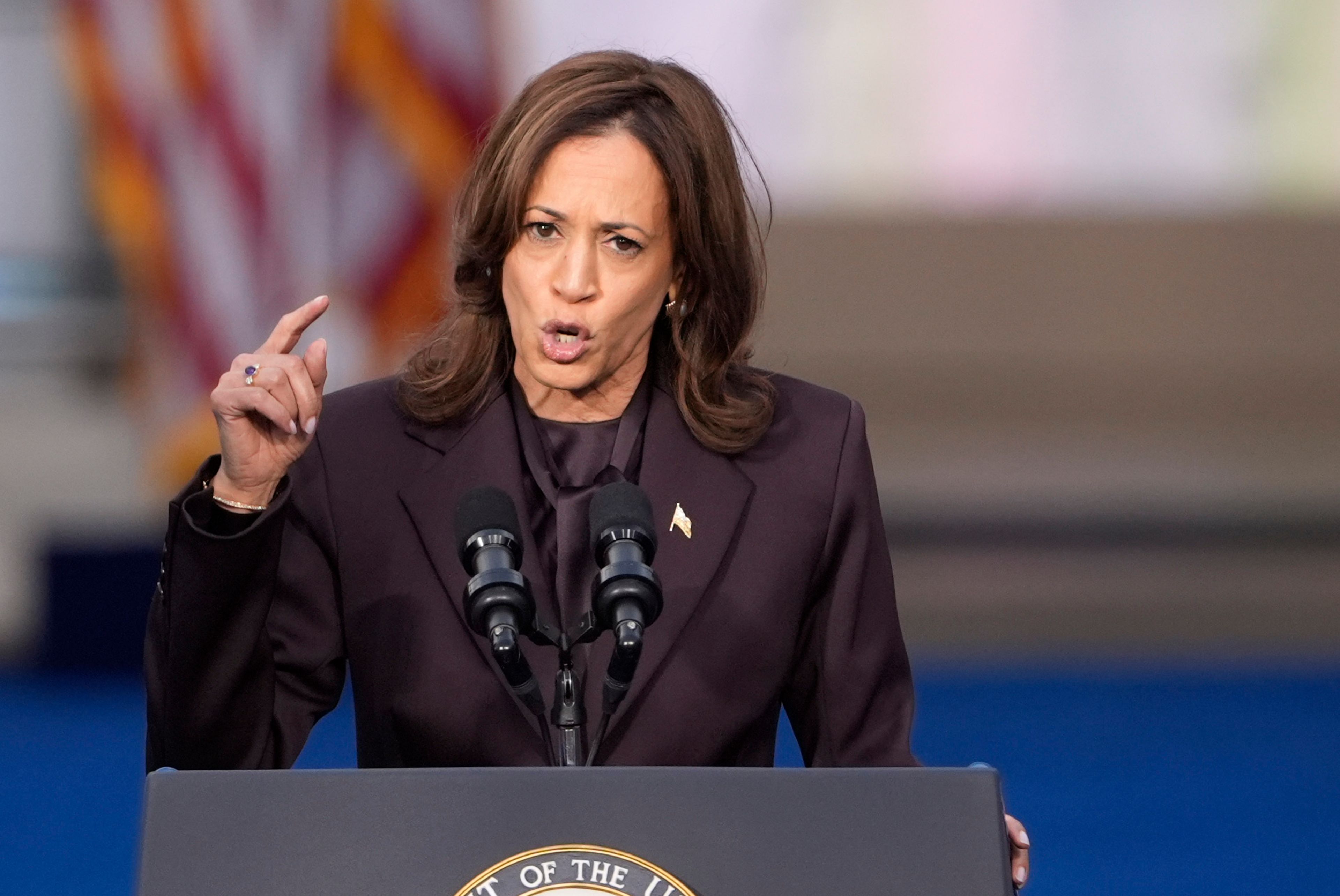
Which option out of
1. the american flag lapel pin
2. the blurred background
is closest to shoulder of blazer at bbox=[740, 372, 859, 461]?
the american flag lapel pin

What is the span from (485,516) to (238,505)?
10.8 inches

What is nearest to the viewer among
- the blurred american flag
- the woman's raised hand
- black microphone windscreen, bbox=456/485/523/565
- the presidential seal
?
the presidential seal

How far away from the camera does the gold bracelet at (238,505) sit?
1.59 meters

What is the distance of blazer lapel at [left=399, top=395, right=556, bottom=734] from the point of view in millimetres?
1803

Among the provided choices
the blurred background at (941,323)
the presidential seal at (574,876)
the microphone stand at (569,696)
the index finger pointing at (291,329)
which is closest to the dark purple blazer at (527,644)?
the index finger pointing at (291,329)

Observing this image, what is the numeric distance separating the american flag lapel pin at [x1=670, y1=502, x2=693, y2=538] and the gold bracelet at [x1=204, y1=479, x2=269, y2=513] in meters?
0.43

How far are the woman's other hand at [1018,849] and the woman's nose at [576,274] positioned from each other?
22.5 inches

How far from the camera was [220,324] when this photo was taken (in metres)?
6.07

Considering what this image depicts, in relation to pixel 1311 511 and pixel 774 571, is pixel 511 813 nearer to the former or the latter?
pixel 774 571

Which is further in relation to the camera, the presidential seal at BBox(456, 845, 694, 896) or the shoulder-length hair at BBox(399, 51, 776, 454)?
the shoulder-length hair at BBox(399, 51, 776, 454)

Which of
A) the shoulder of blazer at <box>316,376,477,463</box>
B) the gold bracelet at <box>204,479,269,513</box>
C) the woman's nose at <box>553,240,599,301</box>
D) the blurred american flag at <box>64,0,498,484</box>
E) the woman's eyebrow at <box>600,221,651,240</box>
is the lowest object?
the gold bracelet at <box>204,479,269,513</box>

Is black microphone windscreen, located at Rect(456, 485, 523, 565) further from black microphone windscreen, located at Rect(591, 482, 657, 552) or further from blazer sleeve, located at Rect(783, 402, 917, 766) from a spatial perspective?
blazer sleeve, located at Rect(783, 402, 917, 766)

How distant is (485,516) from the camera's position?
1.42 meters

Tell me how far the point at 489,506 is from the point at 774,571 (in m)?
0.52
